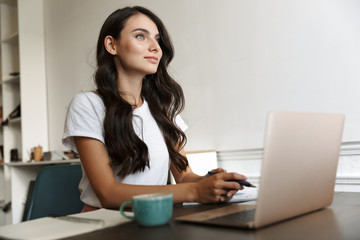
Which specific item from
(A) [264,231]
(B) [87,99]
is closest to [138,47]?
(B) [87,99]

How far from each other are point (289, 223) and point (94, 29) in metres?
2.87

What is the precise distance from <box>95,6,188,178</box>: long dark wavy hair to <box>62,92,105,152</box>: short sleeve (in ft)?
0.10

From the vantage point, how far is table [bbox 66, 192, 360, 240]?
2.19 ft

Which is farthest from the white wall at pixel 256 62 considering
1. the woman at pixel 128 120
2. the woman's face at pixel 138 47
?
the woman's face at pixel 138 47

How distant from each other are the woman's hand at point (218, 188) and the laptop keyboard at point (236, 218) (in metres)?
0.17

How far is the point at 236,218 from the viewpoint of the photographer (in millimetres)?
794

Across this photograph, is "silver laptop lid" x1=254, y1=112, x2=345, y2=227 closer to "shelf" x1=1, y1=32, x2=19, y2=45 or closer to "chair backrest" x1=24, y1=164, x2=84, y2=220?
"chair backrest" x1=24, y1=164, x2=84, y2=220

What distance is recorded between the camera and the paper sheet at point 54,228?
741mm

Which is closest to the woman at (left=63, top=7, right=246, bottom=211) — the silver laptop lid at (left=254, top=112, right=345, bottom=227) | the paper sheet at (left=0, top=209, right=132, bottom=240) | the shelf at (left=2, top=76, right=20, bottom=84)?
the paper sheet at (left=0, top=209, right=132, bottom=240)

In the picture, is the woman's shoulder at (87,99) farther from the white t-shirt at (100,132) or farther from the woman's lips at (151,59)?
the woman's lips at (151,59)

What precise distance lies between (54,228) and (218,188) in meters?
0.45

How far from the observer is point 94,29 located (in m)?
3.25

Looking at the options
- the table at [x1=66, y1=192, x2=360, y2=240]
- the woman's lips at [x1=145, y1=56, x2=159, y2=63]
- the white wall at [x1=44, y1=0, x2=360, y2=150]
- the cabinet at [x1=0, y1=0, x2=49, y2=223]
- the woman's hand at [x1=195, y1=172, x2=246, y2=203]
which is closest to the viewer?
the table at [x1=66, y1=192, x2=360, y2=240]

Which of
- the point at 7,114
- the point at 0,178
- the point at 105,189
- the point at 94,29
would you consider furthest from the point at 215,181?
the point at 0,178
